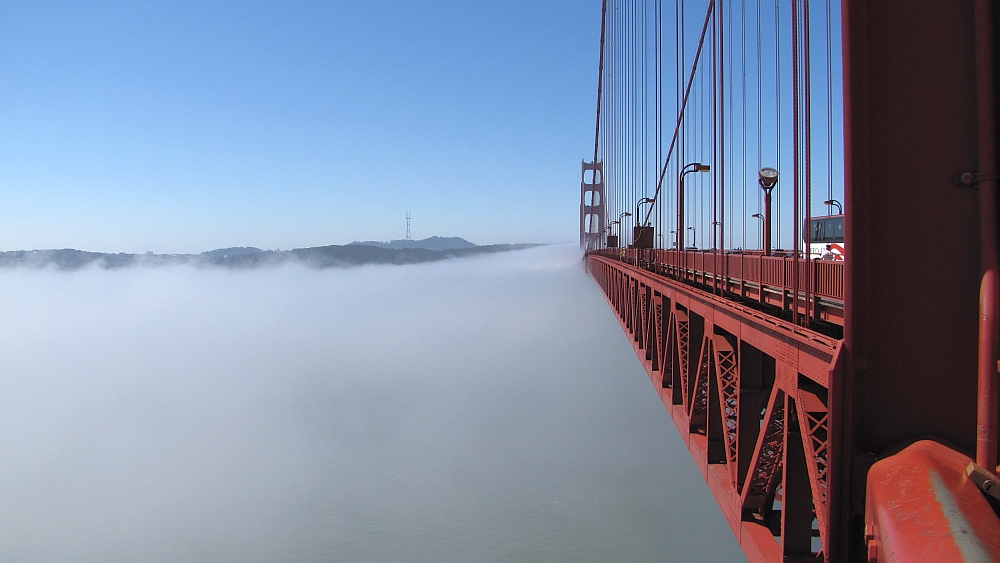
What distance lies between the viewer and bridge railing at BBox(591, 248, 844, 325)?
4.08 meters

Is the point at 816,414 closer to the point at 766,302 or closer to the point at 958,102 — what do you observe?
the point at 958,102

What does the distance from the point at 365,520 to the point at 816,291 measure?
68.0 feet

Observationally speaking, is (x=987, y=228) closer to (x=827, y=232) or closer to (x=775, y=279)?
(x=775, y=279)

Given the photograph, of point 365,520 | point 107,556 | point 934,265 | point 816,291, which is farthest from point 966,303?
point 107,556

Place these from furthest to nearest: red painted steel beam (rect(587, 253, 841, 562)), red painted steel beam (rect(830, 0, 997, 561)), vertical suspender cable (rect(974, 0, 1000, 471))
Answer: red painted steel beam (rect(587, 253, 841, 562))
red painted steel beam (rect(830, 0, 997, 561))
vertical suspender cable (rect(974, 0, 1000, 471))

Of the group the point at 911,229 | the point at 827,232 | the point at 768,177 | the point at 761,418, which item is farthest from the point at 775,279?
the point at 827,232

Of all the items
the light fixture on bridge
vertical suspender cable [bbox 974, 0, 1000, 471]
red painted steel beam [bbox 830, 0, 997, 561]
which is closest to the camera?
vertical suspender cable [bbox 974, 0, 1000, 471]

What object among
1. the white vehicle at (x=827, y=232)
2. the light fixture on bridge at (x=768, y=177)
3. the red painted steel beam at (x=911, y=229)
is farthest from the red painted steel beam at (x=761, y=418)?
the white vehicle at (x=827, y=232)

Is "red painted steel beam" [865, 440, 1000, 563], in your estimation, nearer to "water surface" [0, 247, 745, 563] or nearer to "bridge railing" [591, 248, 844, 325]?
"bridge railing" [591, 248, 844, 325]

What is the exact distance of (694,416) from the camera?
6.75 metres

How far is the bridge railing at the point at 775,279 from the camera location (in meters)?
4.08

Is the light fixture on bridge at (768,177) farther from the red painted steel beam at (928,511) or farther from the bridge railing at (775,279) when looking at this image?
the red painted steel beam at (928,511)

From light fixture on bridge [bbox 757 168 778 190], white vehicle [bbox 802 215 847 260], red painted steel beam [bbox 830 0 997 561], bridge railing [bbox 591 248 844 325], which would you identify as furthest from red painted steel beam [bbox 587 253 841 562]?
white vehicle [bbox 802 215 847 260]

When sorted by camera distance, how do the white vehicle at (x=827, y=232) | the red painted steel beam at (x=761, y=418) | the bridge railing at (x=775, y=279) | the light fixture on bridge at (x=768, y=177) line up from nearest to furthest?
the red painted steel beam at (x=761, y=418) → the bridge railing at (x=775, y=279) → the light fixture on bridge at (x=768, y=177) → the white vehicle at (x=827, y=232)
